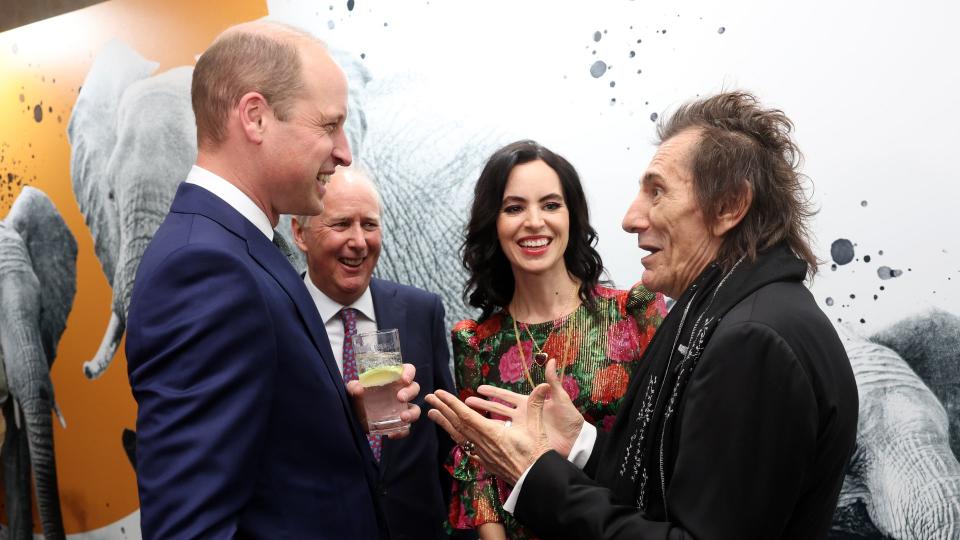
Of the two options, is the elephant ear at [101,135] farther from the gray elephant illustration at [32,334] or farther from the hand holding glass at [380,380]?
the hand holding glass at [380,380]

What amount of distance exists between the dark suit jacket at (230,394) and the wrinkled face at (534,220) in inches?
43.2

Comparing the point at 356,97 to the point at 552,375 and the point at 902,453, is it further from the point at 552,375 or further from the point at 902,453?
the point at 902,453

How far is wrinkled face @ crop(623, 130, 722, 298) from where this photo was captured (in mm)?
1562

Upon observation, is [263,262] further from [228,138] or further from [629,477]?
[629,477]

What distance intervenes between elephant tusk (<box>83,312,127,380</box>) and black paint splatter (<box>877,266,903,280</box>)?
359cm

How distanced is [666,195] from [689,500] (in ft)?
1.91

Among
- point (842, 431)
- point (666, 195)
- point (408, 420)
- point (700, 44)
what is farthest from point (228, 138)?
point (700, 44)

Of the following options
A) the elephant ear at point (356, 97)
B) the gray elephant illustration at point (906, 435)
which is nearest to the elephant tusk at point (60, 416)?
the elephant ear at point (356, 97)

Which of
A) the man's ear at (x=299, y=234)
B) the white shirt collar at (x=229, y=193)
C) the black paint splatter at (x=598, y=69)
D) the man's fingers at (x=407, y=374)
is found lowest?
the man's fingers at (x=407, y=374)

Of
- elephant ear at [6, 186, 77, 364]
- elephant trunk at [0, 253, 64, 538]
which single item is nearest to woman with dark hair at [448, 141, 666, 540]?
elephant ear at [6, 186, 77, 364]

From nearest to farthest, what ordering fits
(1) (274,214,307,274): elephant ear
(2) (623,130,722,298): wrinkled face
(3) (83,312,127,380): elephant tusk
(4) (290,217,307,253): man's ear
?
(2) (623,130,722,298): wrinkled face → (4) (290,217,307,253): man's ear → (1) (274,214,307,274): elephant ear → (3) (83,312,127,380): elephant tusk

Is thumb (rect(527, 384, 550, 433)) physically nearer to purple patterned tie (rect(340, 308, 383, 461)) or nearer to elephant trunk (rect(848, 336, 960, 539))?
purple patterned tie (rect(340, 308, 383, 461))

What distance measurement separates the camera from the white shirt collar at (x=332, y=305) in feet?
8.18

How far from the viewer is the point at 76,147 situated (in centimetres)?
443
